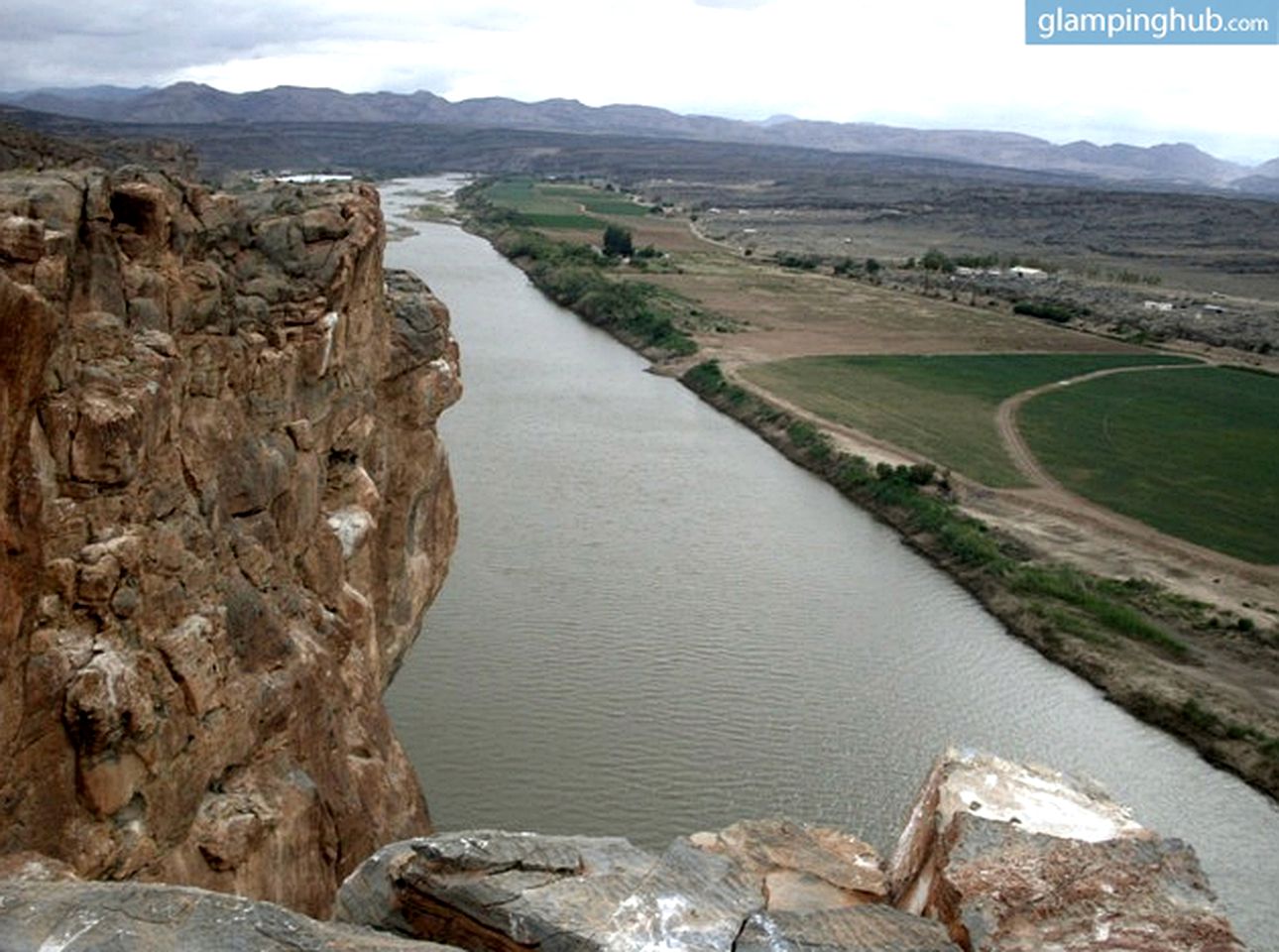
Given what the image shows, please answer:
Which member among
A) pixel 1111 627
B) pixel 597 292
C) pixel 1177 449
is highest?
pixel 597 292

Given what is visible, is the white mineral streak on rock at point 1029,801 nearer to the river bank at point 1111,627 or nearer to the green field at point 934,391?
the river bank at point 1111,627

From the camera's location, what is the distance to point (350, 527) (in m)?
11.8

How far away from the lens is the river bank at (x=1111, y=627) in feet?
64.5

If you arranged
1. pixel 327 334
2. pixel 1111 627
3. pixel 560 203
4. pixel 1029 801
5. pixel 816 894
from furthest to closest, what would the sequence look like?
pixel 560 203 < pixel 1111 627 < pixel 327 334 < pixel 1029 801 < pixel 816 894

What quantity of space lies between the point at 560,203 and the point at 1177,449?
81.1 m

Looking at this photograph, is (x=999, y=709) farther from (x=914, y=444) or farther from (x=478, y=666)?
(x=914, y=444)

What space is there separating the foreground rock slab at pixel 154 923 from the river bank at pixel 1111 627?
16130mm

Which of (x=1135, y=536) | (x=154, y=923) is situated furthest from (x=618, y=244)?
(x=154, y=923)

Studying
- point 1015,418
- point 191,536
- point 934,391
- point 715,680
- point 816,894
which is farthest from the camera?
point 934,391

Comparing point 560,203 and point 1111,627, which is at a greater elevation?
point 560,203

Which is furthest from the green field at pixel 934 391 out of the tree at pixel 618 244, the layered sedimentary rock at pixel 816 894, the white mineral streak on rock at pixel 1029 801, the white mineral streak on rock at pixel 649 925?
the tree at pixel 618 244

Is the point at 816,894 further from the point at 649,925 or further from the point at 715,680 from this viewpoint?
the point at 715,680

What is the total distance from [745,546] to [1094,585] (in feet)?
22.4

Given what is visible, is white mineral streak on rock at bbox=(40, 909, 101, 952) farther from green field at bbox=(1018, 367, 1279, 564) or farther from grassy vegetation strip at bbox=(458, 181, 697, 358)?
grassy vegetation strip at bbox=(458, 181, 697, 358)
